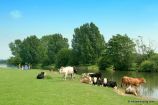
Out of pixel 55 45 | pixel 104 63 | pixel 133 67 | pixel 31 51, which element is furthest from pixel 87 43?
pixel 31 51

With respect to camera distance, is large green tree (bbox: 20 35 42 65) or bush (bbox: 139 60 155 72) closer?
bush (bbox: 139 60 155 72)

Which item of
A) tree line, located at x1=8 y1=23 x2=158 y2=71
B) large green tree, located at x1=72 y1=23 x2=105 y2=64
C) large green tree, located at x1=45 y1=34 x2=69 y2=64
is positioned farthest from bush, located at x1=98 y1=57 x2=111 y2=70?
large green tree, located at x1=45 y1=34 x2=69 y2=64

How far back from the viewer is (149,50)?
343ft

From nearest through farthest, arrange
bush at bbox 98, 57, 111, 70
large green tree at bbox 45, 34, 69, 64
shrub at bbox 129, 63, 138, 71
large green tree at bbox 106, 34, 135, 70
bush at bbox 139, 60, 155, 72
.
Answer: bush at bbox 139, 60, 155, 72
shrub at bbox 129, 63, 138, 71
large green tree at bbox 106, 34, 135, 70
bush at bbox 98, 57, 111, 70
large green tree at bbox 45, 34, 69, 64

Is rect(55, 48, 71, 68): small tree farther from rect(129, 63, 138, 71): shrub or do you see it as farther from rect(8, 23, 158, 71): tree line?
rect(129, 63, 138, 71): shrub

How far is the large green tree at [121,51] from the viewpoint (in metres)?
100

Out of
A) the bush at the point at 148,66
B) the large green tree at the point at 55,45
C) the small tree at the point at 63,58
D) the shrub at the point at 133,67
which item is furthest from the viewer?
the large green tree at the point at 55,45

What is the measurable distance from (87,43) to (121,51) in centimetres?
2136

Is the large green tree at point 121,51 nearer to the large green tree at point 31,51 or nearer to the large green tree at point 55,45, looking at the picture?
the large green tree at point 55,45

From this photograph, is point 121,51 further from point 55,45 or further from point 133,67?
point 55,45

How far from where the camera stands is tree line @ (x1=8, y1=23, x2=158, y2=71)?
101 meters

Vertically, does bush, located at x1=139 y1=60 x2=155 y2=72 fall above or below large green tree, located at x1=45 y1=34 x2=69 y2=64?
below

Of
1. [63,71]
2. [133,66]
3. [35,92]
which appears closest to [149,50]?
[133,66]

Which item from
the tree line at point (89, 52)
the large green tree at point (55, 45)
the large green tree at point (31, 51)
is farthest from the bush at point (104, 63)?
the large green tree at point (31, 51)
